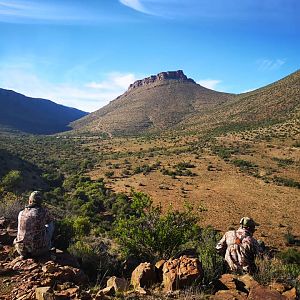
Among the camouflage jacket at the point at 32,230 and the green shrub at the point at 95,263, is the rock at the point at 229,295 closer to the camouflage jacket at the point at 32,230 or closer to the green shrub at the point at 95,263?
the green shrub at the point at 95,263

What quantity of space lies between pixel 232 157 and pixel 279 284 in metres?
43.3

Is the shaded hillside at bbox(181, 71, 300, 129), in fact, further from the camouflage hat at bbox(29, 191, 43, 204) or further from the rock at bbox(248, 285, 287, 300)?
the rock at bbox(248, 285, 287, 300)

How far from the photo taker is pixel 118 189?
119 ft

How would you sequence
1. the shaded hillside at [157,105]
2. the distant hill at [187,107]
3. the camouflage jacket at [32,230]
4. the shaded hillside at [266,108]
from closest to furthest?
the camouflage jacket at [32,230] → the shaded hillside at [266,108] → the distant hill at [187,107] → the shaded hillside at [157,105]

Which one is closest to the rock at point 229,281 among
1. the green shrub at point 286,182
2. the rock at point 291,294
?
the rock at point 291,294

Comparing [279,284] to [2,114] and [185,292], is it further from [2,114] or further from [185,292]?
[2,114]

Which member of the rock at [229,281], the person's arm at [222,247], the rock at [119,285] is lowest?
the rock at [119,285]

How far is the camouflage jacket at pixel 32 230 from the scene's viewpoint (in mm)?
7840

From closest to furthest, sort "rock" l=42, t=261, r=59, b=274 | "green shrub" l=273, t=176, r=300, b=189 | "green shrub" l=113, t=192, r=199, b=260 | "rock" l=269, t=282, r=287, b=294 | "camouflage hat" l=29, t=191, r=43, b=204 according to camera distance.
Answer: "rock" l=269, t=282, r=287, b=294 < "rock" l=42, t=261, r=59, b=274 < "camouflage hat" l=29, t=191, r=43, b=204 < "green shrub" l=113, t=192, r=199, b=260 < "green shrub" l=273, t=176, r=300, b=189

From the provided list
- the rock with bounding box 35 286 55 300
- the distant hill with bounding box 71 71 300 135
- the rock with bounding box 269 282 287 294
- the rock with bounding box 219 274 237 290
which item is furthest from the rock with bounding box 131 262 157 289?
the distant hill with bounding box 71 71 300 135

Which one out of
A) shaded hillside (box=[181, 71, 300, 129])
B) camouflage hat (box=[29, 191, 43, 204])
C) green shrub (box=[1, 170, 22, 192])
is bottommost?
green shrub (box=[1, 170, 22, 192])

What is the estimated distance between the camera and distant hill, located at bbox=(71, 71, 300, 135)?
77062 millimetres

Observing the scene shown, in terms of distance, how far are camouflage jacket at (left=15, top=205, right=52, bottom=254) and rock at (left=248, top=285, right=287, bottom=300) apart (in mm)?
4265

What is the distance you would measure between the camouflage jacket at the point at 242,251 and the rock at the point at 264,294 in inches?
46.3
